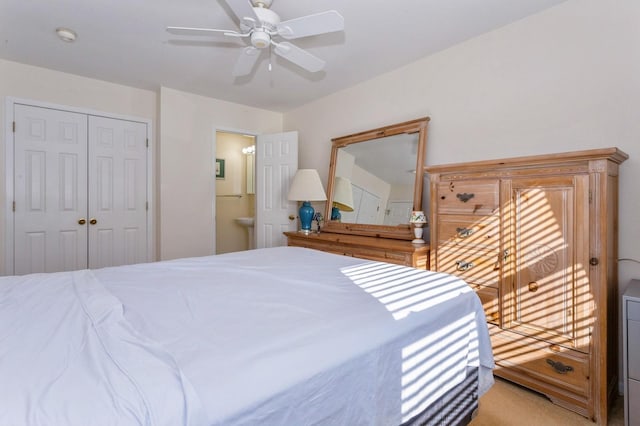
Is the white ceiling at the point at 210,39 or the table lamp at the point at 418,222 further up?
the white ceiling at the point at 210,39

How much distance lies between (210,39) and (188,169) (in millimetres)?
1688

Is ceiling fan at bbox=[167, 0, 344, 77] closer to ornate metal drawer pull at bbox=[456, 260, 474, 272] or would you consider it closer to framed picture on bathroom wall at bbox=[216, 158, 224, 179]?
ornate metal drawer pull at bbox=[456, 260, 474, 272]

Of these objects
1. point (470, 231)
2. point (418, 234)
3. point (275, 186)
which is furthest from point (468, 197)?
point (275, 186)

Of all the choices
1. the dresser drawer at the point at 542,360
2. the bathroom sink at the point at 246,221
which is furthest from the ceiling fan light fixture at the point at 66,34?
the dresser drawer at the point at 542,360

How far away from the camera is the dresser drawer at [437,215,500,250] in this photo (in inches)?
82.0

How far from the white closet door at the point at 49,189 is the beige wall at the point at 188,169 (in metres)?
0.81

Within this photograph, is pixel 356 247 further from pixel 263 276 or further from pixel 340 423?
pixel 340 423

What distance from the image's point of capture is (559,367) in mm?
1796

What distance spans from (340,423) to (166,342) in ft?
1.73

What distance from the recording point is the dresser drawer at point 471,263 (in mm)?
2088

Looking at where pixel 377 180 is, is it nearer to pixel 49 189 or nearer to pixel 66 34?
pixel 66 34

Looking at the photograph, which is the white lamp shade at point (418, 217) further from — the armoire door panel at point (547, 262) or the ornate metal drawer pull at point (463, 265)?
the armoire door panel at point (547, 262)

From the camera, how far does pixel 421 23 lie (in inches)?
93.0

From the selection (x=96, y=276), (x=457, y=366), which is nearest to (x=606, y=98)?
(x=457, y=366)
